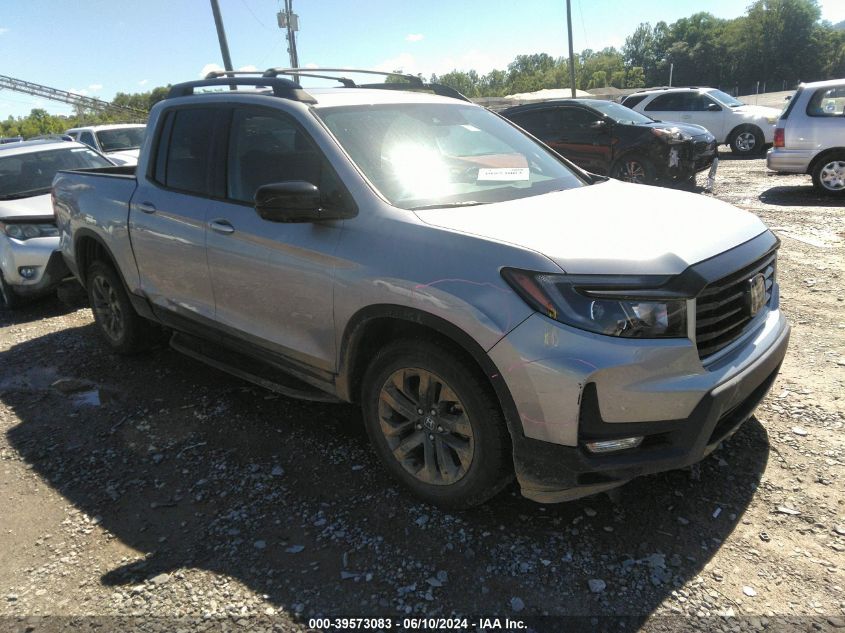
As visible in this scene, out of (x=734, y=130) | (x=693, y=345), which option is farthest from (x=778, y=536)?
(x=734, y=130)

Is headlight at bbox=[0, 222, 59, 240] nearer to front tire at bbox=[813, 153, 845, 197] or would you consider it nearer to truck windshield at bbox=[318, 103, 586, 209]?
truck windshield at bbox=[318, 103, 586, 209]

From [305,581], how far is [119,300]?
10.5 ft

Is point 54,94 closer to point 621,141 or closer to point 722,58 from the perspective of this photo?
point 621,141

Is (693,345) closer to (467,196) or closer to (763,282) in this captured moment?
(763,282)

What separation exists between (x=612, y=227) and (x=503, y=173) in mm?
960

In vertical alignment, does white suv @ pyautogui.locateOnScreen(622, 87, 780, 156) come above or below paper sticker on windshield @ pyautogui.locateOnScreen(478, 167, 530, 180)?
above

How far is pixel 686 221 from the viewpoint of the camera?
2.75 metres

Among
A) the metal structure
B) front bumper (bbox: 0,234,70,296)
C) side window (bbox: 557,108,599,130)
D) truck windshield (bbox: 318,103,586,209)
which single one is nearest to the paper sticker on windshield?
truck windshield (bbox: 318,103,586,209)

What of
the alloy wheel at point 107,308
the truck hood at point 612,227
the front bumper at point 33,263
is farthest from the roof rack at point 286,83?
the front bumper at point 33,263

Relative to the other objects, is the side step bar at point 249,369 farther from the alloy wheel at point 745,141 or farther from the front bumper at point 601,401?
the alloy wheel at point 745,141

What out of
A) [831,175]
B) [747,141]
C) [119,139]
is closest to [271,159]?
[831,175]

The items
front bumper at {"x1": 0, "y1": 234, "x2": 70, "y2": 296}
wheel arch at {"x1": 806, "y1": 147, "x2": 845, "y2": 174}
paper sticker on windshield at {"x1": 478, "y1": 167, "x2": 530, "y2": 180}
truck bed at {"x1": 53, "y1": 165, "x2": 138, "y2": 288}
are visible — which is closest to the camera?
paper sticker on windshield at {"x1": 478, "y1": 167, "x2": 530, "y2": 180}

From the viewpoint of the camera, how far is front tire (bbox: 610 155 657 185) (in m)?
10.5

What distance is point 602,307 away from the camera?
2.29 metres
